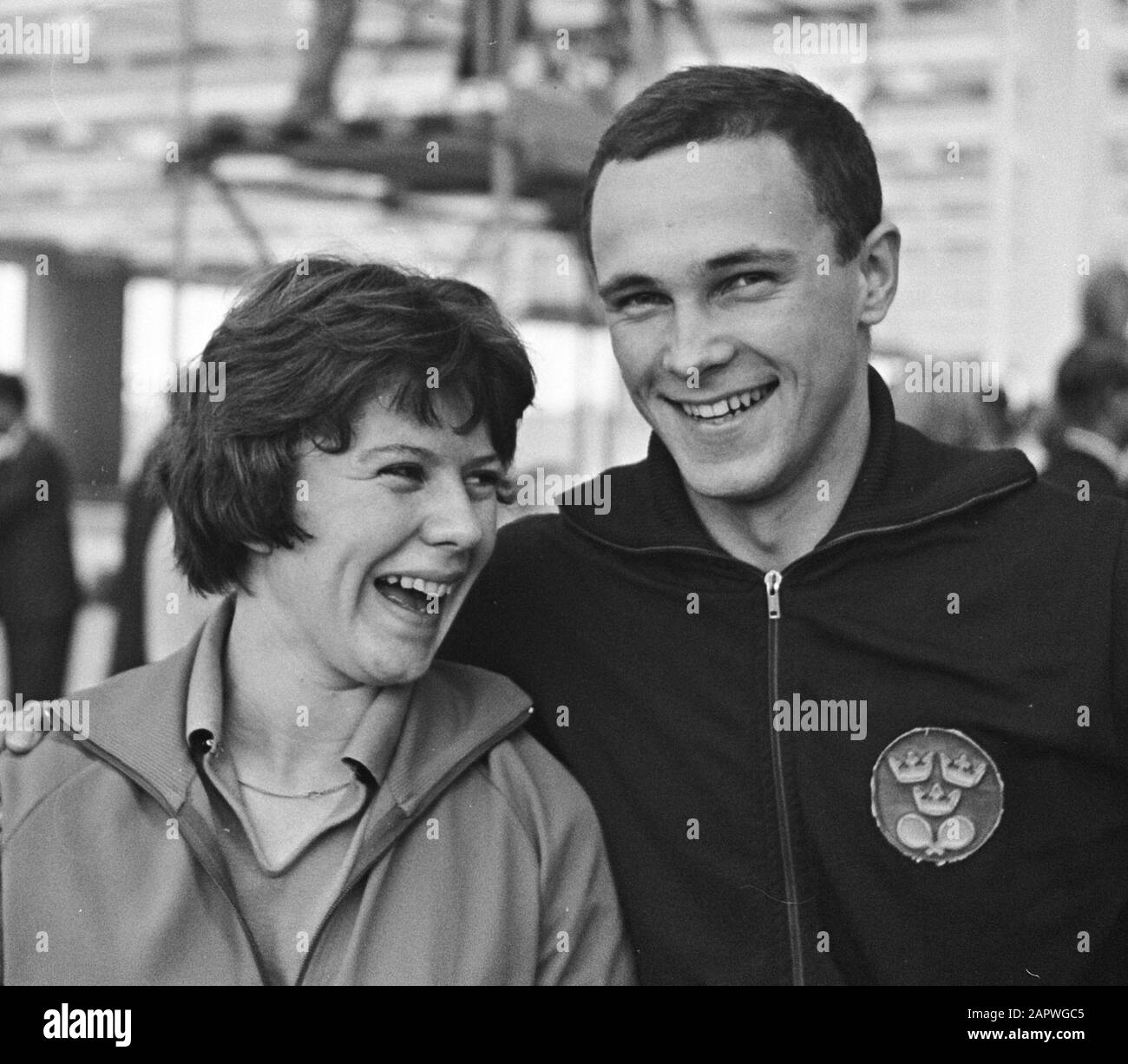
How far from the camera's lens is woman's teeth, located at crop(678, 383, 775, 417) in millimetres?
1623

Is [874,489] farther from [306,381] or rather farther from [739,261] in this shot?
[306,381]

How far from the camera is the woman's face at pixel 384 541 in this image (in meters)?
1.49

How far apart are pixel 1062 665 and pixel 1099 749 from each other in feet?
0.28

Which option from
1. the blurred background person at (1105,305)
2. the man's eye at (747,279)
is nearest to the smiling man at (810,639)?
the man's eye at (747,279)

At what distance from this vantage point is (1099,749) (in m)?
1.55

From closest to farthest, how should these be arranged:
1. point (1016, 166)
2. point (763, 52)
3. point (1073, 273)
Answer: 1. point (1073, 273)
2. point (763, 52)
3. point (1016, 166)

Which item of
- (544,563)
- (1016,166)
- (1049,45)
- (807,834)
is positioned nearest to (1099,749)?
(807,834)

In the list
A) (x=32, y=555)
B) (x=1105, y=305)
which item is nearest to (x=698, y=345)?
(x=1105, y=305)

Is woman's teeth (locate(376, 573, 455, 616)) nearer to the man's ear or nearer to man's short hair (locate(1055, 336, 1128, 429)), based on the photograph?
the man's ear

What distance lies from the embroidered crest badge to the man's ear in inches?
18.1

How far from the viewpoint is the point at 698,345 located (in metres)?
1.60

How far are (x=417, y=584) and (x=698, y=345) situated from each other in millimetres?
366

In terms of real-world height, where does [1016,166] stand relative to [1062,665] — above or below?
above
